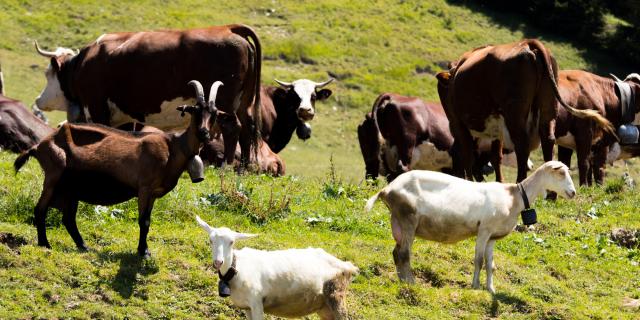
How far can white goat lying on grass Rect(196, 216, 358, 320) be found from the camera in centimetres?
1145

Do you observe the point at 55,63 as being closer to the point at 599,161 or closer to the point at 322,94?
the point at 322,94

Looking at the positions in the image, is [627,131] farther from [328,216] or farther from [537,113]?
[328,216]

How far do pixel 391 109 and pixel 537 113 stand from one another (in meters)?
5.83

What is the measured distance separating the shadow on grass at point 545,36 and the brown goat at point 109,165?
3312 centimetres

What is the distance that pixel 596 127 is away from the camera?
22.9 m

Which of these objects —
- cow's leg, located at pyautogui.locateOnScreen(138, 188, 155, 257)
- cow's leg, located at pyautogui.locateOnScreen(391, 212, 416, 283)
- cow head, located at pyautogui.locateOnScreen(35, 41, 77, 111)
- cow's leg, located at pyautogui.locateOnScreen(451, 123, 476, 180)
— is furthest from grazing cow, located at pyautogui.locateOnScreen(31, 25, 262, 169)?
cow's leg, located at pyautogui.locateOnScreen(391, 212, 416, 283)

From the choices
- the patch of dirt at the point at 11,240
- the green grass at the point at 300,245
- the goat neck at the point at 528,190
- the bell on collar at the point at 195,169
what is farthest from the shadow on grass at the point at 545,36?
the patch of dirt at the point at 11,240

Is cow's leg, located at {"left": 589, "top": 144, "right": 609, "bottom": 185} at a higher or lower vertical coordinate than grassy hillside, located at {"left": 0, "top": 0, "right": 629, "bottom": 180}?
higher

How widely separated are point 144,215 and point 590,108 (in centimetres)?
1133

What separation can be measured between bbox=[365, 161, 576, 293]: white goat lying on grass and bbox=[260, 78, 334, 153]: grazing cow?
11122mm

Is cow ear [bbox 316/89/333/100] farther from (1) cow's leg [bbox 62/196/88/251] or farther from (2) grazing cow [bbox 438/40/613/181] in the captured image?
(1) cow's leg [bbox 62/196/88/251]

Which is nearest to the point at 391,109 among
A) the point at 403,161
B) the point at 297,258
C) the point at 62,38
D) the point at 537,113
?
the point at 403,161

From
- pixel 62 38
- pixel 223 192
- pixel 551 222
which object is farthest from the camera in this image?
pixel 62 38

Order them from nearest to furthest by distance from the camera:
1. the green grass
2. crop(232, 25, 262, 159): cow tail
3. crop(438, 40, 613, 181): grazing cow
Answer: the green grass, crop(438, 40, 613, 181): grazing cow, crop(232, 25, 262, 159): cow tail
